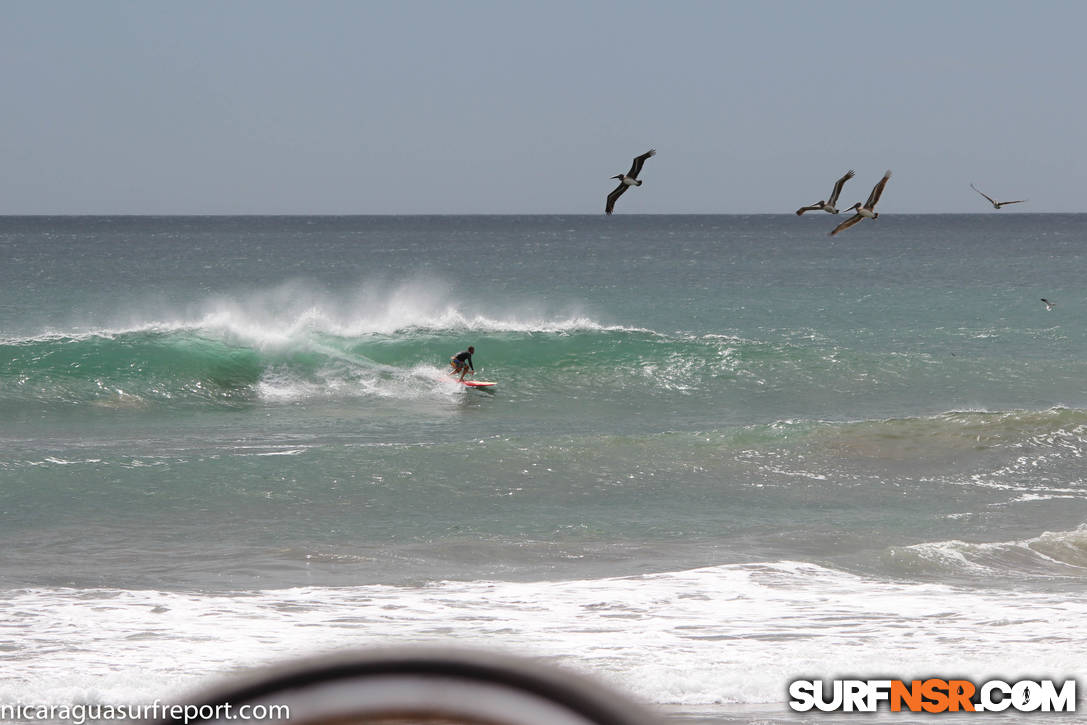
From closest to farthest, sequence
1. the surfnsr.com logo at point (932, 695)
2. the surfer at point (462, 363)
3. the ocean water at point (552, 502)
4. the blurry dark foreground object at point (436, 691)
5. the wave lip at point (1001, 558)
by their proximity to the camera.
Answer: the blurry dark foreground object at point (436, 691)
the surfnsr.com logo at point (932, 695)
the ocean water at point (552, 502)
the wave lip at point (1001, 558)
the surfer at point (462, 363)

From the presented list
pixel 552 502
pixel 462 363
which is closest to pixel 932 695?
pixel 552 502

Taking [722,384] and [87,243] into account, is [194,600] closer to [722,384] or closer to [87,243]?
[722,384]

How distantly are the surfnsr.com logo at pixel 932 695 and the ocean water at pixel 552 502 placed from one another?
116 millimetres

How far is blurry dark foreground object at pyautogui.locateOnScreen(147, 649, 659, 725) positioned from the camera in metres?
0.67

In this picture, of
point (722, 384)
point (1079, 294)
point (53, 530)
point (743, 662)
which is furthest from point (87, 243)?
point (743, 662)

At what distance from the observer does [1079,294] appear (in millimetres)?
49969

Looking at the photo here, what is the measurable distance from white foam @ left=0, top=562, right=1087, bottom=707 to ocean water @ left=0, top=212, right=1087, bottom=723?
4cm

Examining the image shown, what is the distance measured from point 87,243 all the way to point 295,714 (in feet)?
401

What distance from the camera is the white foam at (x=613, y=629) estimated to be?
7109mm
